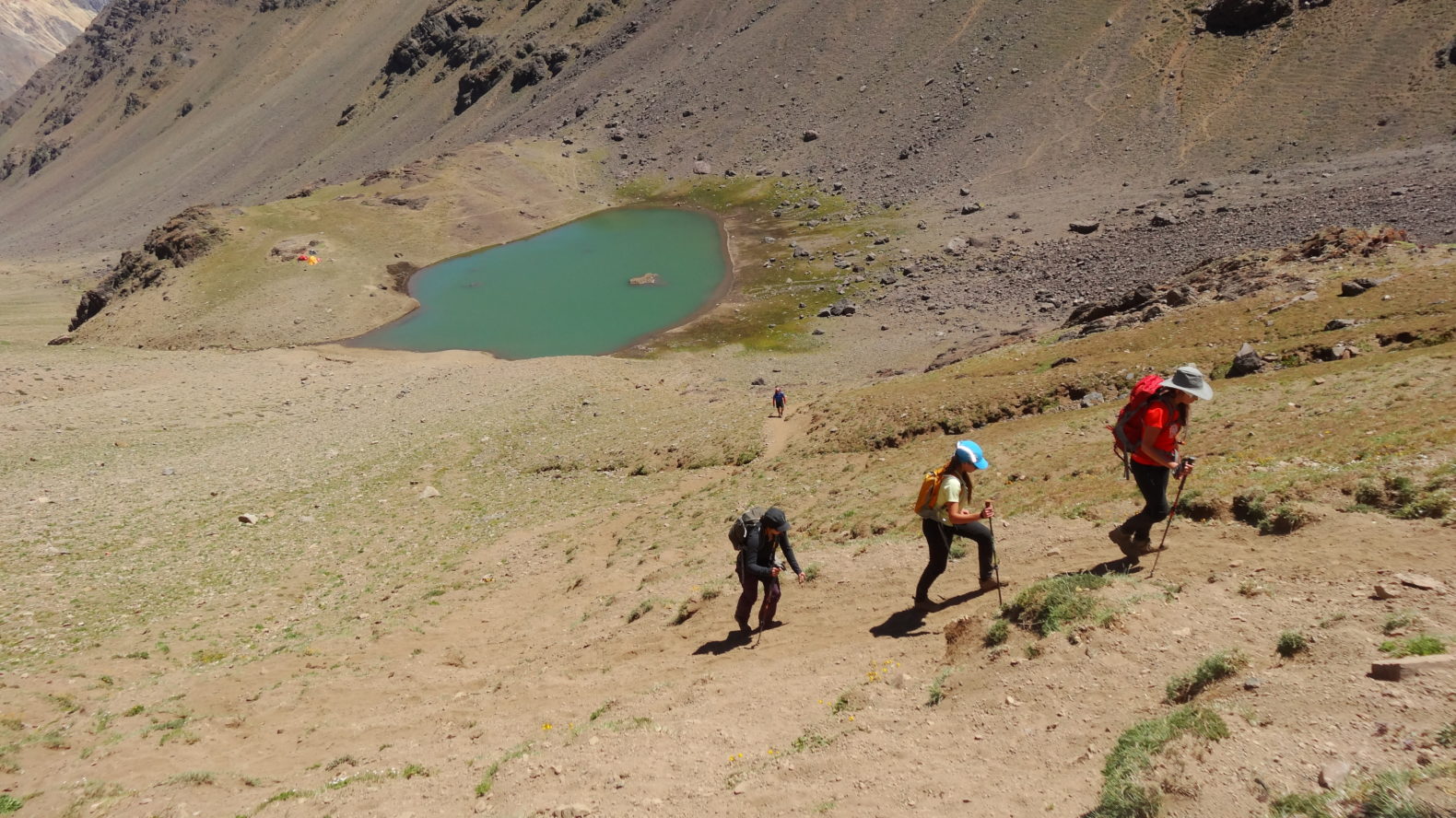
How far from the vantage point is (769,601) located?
13.5m

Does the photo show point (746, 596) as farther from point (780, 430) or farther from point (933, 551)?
point (780, 430)

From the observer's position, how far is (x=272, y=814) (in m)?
10.7

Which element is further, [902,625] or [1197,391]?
[902,625]

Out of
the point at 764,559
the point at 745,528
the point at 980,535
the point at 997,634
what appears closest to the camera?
the point at 997,634

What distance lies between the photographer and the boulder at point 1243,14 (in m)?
79.4

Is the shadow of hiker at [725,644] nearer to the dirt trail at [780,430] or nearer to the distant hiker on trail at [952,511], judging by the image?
the distant hiker on trail at [952,511]

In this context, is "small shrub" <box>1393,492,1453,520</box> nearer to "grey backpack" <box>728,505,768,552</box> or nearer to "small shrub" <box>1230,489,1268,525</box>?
"small shrub" <box>1230,489,1268,525</box>

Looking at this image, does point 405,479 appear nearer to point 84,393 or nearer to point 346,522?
point 346,522

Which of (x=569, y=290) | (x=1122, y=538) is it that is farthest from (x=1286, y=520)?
(x=569, y=290)

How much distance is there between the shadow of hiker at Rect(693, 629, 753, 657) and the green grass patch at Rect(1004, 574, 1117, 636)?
15.1 feet

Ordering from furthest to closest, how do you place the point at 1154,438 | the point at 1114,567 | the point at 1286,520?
the point at 1114,567 < the point at 1286,520 < the point at 1154,438

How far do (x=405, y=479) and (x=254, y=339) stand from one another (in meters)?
42.1

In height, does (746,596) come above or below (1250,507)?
below

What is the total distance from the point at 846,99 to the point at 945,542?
101 meters
